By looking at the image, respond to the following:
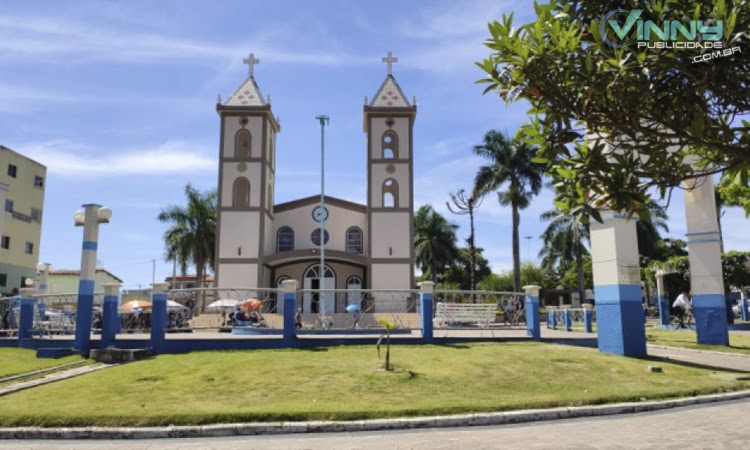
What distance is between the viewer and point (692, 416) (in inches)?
320

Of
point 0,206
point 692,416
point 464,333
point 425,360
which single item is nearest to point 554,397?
point 692,416

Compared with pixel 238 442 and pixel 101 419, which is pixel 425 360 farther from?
pixel 101 419

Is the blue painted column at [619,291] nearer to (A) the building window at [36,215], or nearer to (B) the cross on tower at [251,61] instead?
(B) the cross on tower at [251,61]

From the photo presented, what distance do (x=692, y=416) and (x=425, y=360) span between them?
5015 mm

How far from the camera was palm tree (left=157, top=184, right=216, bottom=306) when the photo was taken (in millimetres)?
40656

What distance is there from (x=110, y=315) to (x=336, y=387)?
809 centimetres

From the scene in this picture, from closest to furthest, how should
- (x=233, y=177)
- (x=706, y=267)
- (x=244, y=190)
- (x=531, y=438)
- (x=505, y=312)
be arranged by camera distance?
(x=531, y=438)
(x=706, y=267)
(x=505, y=312)
(x=233, y=177)
(x=244, y=190)

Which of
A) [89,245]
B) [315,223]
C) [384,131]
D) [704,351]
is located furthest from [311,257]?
[704,351]

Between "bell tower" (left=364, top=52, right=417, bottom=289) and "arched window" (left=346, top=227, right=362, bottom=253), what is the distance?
181cm

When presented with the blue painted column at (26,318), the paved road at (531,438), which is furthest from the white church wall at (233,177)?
the paved road at (531,438)

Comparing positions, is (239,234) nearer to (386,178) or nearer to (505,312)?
(386,178)

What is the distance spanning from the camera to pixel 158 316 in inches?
562

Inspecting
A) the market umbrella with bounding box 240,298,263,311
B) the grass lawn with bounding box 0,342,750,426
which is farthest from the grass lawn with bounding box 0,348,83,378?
the market umbrella with bounding box 240,298,263,311

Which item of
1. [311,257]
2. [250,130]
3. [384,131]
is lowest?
[311,257]
